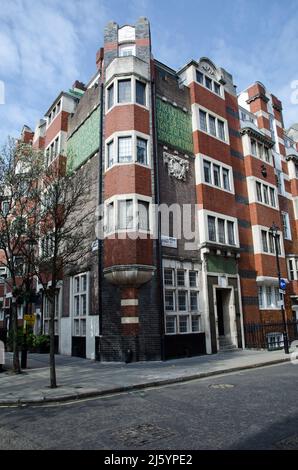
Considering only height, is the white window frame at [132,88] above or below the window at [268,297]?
above

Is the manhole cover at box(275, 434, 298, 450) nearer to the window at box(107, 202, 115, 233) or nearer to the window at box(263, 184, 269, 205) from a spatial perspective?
the window at box(107, 202, 115, 233)

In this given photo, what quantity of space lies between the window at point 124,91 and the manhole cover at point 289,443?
17.6 m

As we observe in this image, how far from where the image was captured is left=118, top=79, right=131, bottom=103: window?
768 inches

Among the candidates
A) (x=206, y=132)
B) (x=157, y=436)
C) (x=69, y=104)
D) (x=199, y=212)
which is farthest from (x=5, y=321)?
(x=157, y=436)

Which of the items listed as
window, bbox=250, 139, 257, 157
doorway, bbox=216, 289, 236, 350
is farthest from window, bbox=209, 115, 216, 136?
doorway, bbox=216, 289, 236, 350

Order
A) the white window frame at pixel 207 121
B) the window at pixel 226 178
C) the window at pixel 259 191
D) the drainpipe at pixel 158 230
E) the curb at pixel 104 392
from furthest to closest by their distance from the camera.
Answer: the window at pixel 259 191 < the window at pixel 226 178 < the white window frame at pixel 207 121 < the drainpipe at pixel 158 230 < the curb at pixel 104 392

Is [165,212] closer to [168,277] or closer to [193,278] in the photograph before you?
[168,277]

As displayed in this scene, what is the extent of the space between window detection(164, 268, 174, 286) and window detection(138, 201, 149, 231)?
8.24 feet

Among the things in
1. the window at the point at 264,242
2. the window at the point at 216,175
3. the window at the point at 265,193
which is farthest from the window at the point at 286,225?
the window at the point at 216,175

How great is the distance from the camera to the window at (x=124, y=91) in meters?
19.5

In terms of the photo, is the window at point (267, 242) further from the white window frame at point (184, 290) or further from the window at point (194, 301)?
the window at point (194, 301)

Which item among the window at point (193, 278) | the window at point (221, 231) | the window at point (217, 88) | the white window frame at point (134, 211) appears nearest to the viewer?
the white window frame at point (134, 211)

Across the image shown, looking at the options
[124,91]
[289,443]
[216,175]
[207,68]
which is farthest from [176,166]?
[289,443]

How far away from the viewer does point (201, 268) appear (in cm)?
2022
